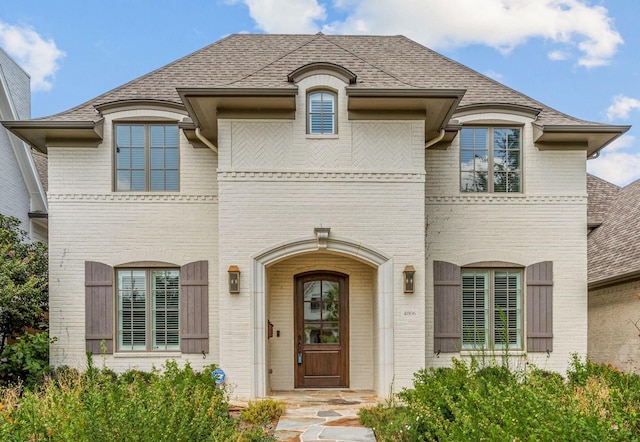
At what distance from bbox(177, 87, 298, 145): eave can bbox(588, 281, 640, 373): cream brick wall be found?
7792mm

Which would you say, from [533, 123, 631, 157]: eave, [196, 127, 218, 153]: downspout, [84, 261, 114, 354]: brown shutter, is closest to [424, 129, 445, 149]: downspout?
[533, 123, 631, 157]: eave

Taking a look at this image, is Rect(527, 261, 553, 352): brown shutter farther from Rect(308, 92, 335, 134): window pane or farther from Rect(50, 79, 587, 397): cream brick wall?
Rect(308, 92, 335, 134): window pane

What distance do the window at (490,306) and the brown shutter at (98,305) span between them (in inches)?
252

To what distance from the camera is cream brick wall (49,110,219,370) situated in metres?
10.6

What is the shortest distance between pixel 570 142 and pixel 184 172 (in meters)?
7.13

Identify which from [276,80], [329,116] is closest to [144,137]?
[276,80]

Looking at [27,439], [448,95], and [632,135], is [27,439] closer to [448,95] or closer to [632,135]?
[448,95]

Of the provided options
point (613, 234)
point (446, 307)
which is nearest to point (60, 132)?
point (446, 307)

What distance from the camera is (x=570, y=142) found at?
11.1 meters

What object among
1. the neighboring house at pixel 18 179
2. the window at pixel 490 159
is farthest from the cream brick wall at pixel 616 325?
the neighboring house at pixel 18 179

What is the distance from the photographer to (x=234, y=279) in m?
9.58

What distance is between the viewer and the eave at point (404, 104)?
9.27 metres

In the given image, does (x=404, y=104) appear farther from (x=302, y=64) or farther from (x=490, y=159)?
(x=490, y=159)

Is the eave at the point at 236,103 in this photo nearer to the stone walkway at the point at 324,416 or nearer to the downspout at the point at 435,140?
the downspout at the point at 435,140
